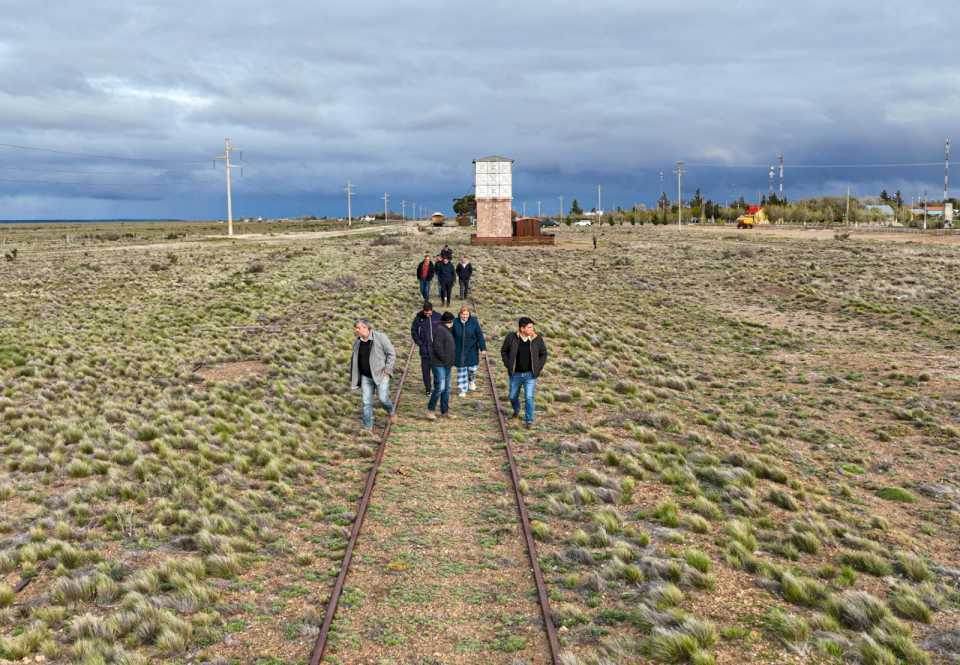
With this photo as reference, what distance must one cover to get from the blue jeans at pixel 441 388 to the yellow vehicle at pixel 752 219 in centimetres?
9854

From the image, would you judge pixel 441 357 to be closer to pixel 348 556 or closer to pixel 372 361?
pixel 372 361

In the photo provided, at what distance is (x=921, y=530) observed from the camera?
10.9m

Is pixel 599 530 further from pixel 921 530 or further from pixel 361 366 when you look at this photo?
pixel 361 366

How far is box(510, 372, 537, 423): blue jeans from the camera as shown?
48.6 ft

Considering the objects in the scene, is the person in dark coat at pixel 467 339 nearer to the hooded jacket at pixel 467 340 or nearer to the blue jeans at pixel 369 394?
the hooded jacket at pixel 467 340

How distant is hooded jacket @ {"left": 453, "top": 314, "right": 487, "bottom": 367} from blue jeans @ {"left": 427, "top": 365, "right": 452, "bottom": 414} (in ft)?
2.37

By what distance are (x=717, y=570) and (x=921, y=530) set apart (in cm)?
394

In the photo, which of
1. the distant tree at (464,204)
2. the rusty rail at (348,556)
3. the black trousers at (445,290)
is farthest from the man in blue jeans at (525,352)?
the distant tree at (464,204)

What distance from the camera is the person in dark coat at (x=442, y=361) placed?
49.1 ft

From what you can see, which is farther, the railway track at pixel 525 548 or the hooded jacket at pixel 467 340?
the hooded jacket at pixel 467 340

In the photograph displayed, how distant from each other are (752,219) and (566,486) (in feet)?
345

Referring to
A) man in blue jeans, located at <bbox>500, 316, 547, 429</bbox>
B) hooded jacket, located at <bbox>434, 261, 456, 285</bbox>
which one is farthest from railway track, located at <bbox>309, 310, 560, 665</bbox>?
hooded jacket, located at <bbox>434, 261, 456, 285</bbox>

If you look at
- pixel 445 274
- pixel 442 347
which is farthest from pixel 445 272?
pixel 442 347

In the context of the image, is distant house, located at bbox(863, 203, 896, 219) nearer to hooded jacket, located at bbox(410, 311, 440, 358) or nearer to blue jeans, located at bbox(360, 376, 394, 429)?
hooded jacket, located at bbox(410, 311, 440, 358)
